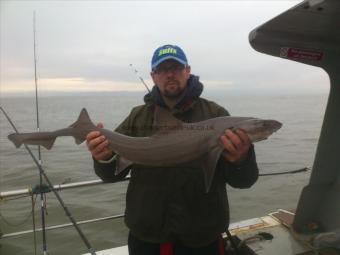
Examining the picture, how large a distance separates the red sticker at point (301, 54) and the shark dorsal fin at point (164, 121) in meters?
1.37

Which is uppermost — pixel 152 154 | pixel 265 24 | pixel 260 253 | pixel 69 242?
pixel 265 24

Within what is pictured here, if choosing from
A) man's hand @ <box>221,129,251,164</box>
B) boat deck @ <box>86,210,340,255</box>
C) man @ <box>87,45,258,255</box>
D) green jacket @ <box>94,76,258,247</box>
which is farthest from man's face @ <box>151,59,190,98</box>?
boat deck @ <box>86,210,340,255</box>

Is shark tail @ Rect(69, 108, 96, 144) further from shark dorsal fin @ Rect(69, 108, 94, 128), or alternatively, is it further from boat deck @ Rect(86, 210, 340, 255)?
boat deck @ Rect(86, 210, 340, 255)

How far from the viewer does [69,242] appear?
930 centimetres

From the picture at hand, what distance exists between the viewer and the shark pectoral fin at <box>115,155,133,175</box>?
10.7ft

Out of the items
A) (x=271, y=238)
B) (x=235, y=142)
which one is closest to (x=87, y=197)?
(x=271, y=238)

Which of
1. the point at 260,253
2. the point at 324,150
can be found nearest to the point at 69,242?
the point at 260,253

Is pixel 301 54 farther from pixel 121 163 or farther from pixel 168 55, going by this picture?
pixel 121 163

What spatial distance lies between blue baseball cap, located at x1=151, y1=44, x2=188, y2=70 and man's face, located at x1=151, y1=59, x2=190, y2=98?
4cm

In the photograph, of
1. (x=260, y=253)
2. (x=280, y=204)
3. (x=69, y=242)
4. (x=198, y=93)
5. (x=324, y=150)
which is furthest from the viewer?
(x=280, y=204)

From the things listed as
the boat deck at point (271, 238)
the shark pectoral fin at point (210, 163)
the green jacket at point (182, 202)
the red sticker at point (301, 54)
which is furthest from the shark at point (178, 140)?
the boat deck at point (271, 238)

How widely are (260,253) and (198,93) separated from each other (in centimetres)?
190

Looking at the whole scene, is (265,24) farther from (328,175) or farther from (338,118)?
(328,175)

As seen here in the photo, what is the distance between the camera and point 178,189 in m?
3.20
